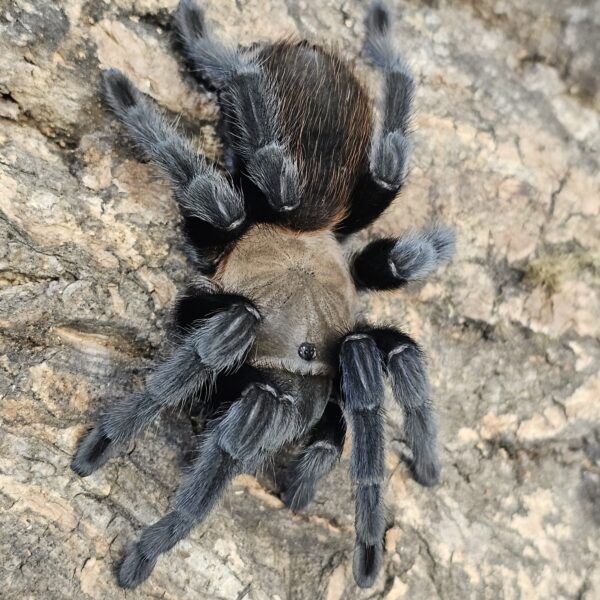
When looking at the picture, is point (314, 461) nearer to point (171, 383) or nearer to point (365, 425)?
point (365, 425)

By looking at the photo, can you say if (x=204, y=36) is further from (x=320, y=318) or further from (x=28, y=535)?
(x=28, y=535)

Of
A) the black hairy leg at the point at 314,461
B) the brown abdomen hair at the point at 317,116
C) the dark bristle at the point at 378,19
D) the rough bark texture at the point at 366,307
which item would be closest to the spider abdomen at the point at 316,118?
the brown abdomen hair at the point at 317,116

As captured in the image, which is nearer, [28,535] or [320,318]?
[28,535]

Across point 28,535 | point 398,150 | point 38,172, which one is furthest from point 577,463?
point 38,172

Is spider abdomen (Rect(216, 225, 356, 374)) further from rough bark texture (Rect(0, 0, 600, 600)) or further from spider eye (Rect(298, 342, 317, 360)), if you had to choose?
rough bark texture (Rect(0, 0, 600, 600))

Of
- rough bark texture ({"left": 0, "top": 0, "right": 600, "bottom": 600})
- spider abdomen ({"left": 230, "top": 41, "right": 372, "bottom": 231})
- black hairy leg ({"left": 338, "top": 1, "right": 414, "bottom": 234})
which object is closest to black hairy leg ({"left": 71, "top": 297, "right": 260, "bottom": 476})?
rough bark texture ({"left": 0, "top": 0, "right": 600, "bottom": 600})

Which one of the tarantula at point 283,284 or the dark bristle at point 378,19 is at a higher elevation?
the dark bristle at point 378,19

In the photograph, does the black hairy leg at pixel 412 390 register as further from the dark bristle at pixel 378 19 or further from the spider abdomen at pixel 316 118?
the dark bristle at pixel 378 19
